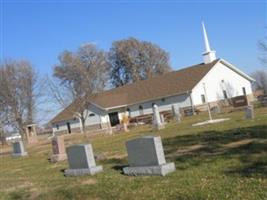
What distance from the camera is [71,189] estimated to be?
40.2 ft

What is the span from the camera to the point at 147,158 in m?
12.1

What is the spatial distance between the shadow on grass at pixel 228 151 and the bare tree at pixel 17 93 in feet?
126

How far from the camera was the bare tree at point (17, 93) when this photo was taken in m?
53.5

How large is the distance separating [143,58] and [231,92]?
104 ft

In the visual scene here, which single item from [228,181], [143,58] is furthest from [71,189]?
[143,58]

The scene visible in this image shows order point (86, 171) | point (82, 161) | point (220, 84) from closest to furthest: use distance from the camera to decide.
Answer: point (86, 171), point (82, 161), point (220, 84)

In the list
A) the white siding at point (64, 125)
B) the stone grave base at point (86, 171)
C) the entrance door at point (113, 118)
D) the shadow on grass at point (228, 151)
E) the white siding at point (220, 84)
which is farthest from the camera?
the white siding at point (64, 125)

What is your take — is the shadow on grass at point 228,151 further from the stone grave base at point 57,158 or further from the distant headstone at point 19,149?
the distant headstone at point 19,149

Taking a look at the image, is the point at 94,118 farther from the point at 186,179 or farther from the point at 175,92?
the point at 186,179

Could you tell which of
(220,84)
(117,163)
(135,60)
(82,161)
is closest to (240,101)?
(220,84)

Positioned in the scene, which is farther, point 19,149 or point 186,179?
point 19,149

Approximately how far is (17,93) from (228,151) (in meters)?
44.6

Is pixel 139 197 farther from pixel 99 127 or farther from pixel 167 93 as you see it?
pixel 99 127

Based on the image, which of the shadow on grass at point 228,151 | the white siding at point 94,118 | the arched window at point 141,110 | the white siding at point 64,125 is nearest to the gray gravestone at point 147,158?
the shadow on grass at point 228,151
